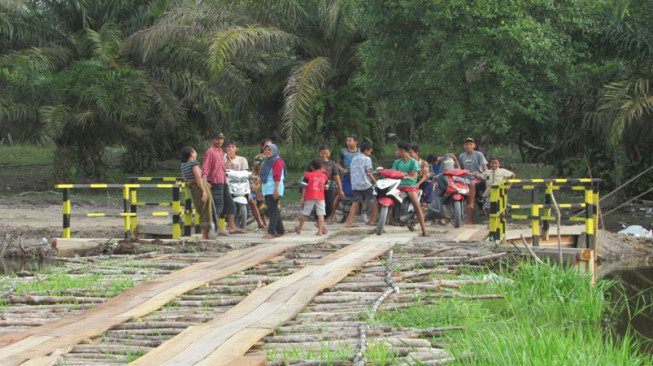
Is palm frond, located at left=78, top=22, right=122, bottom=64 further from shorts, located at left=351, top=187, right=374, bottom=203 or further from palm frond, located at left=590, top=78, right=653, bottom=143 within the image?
palm frond, located at left=590, top=78, right=653, bottom=143

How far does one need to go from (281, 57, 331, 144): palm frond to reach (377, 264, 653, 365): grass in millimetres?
11667

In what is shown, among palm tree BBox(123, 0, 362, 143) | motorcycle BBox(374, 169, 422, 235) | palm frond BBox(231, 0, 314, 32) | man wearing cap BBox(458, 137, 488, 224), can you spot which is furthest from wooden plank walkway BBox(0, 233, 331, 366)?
palm frond BBox(231, 0, 314, 32)

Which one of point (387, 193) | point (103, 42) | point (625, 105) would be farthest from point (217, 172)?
point (103, 42)

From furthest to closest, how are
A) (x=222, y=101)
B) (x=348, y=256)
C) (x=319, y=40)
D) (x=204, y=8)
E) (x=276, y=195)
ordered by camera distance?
(x=222, y=101)
(x=319, y=40)
(x=204, y=8)
(x=276, y=195)
(x=348, y=256)

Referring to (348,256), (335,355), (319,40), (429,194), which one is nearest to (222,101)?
(319,40)

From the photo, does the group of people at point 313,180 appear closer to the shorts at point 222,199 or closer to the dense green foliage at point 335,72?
the shorts at point 222,199

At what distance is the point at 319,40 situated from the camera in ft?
76.9

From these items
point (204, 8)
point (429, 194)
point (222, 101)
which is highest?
point (204, 8)

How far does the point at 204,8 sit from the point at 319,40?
323 centimetres

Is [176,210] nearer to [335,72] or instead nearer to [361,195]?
[361,195]

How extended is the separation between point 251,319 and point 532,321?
8.72ft

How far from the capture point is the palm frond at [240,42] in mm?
19858

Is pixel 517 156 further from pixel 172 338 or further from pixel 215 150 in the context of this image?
pixel 172 338

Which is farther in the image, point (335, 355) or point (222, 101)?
point (222, 101)
